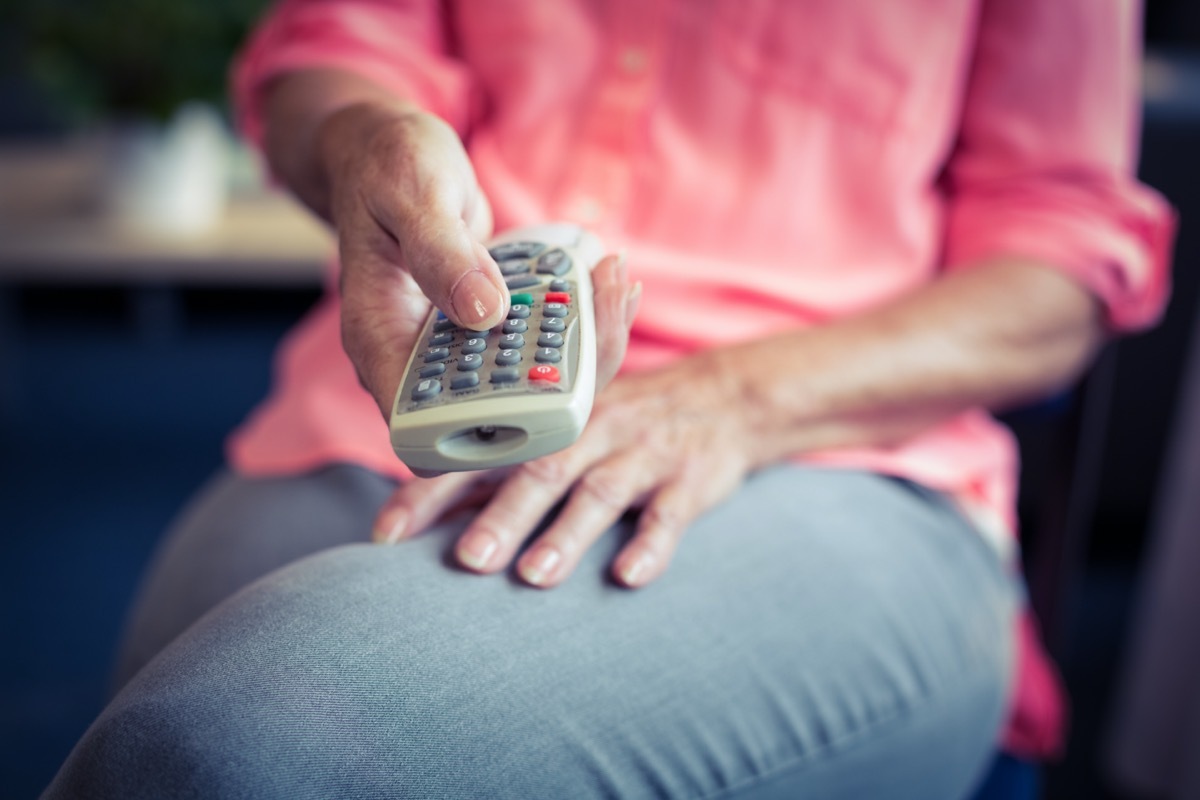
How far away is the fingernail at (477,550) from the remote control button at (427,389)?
11cm

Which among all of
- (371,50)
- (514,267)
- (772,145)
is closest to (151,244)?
(371,50)

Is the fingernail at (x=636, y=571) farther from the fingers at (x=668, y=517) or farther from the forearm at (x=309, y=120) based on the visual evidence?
the forearm at (x=309, y=120)

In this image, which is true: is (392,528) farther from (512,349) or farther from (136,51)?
(136,51)

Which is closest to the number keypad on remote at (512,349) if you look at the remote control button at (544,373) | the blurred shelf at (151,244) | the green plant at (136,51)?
the remote control button at (544,373)

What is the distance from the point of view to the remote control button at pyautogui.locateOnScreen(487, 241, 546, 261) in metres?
0.37

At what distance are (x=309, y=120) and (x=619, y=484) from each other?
23 cm

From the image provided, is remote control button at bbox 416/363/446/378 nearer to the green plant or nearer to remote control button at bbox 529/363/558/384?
remote control button at bbox 529/363/558/384

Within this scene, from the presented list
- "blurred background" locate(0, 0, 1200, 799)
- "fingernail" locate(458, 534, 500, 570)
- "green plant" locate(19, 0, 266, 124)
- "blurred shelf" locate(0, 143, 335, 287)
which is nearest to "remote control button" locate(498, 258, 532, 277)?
"fingernail" locate(458, 534, 500, 570)

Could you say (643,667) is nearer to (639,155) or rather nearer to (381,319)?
(381,319)

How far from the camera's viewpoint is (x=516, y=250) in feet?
1.24

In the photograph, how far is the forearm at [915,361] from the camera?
1.63 feet

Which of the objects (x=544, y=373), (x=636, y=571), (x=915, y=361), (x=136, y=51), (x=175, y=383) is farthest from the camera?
(x=175, y=383)

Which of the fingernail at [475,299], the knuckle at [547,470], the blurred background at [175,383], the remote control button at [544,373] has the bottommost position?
the blurred background at [175,383]

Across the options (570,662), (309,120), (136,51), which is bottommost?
(136,51)
